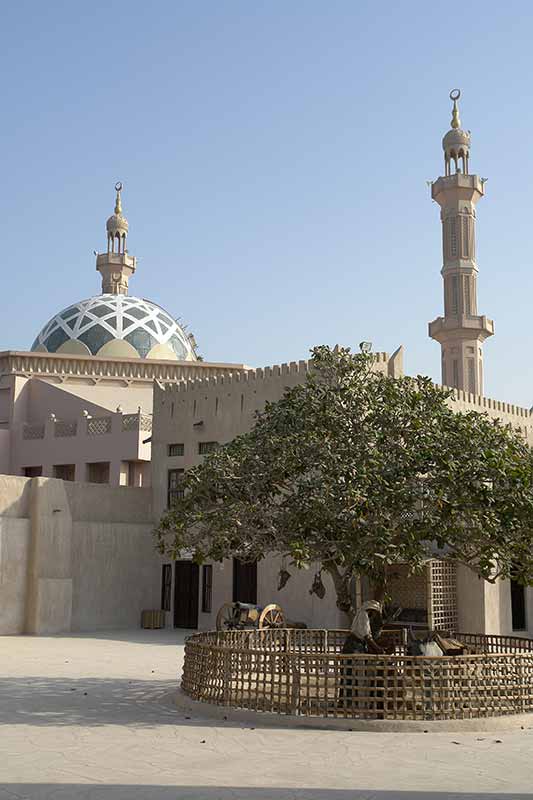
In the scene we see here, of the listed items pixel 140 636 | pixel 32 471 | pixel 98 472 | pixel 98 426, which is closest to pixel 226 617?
pixel 140 636

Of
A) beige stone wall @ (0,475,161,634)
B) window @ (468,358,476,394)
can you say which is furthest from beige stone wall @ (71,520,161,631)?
window @ (468,358,476,394)

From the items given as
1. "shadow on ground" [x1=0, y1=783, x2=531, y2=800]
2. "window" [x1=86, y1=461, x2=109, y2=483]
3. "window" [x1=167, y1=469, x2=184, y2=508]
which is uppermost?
"window" [x1=86, y1=461, x2=109, y2=483]

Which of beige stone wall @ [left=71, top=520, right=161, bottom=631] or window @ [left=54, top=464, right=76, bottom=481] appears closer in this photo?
beige stone wall @ [left=71, top=520, right=161, bottom=631]

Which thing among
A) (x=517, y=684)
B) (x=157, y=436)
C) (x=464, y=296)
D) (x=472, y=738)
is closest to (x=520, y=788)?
(x=472, y=738)

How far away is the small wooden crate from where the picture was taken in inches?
896

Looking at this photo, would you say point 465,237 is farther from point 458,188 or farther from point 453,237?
point 458,188

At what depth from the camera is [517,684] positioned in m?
10.1

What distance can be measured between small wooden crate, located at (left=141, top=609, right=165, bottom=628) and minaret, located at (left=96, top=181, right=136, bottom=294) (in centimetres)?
2978

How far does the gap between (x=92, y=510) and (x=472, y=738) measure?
592 inches

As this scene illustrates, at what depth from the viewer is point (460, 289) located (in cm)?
3528

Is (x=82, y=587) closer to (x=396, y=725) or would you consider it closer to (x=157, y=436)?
(x=157, y=436)

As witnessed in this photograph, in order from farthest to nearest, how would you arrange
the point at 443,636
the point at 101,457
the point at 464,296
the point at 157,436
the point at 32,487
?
the point at 464,296
the point at 101,457
the point at 157,436
the point at 32,487
the point at 443,636

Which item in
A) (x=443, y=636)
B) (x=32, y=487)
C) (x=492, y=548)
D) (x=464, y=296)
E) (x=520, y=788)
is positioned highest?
(x=464, y=296)

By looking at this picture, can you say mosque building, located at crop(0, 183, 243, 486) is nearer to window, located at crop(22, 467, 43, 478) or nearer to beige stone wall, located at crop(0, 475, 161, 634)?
window, located at crop(22, 467, 43, 478)
